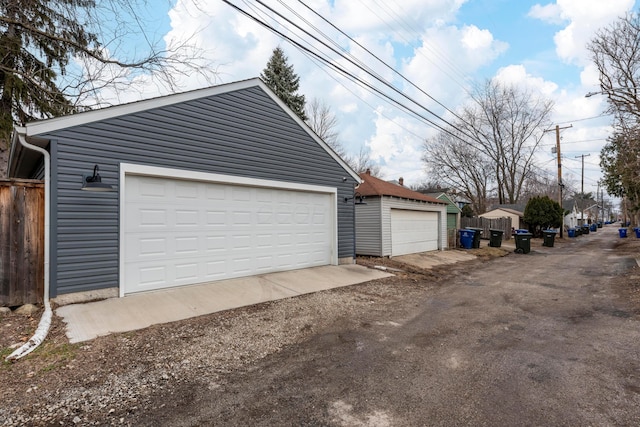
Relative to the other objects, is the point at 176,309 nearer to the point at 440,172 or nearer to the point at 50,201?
the point at 50,201

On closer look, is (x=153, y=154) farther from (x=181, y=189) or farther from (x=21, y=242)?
(x=21, y=242)

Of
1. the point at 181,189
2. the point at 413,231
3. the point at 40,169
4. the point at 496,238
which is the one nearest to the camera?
the point at 40,169

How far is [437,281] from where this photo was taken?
914 cm

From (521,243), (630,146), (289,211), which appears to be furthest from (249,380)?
(521,243)

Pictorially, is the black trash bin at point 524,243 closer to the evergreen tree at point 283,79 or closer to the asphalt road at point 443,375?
the asphalt road at point 443,375

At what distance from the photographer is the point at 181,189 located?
6.70 m

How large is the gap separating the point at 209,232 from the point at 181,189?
3.39 ft

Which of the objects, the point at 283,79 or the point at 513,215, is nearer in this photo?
the point at 283,79

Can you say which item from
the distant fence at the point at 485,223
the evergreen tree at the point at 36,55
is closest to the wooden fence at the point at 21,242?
the evergreen tree at the point at 36,55

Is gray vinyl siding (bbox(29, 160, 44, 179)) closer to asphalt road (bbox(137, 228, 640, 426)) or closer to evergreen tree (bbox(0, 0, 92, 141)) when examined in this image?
evergreen tree (bbox(0, 0, 92, 141))

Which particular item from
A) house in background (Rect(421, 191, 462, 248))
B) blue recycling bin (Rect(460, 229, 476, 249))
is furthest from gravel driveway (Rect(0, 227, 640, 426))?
house in background (Rect(421, 191, 462, 248))

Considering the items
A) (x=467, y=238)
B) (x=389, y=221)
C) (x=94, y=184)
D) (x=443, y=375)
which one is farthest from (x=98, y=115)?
(x=467, y=238)

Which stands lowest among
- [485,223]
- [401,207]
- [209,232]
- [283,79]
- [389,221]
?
[485,223]

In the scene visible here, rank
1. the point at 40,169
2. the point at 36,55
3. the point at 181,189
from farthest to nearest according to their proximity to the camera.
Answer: the point at 36,55 → the point at 181,189 → the point at 40,169
